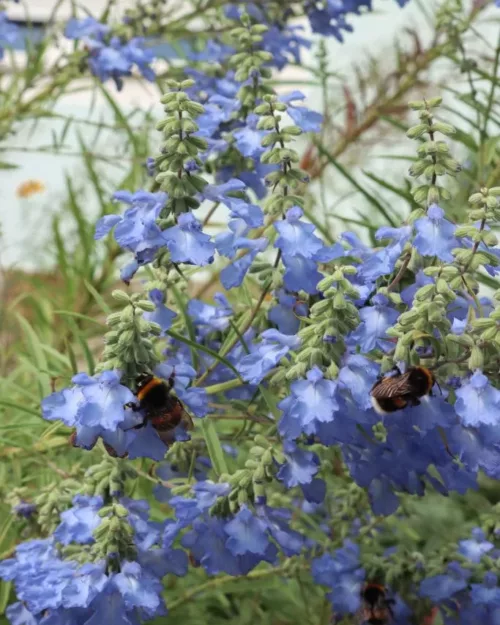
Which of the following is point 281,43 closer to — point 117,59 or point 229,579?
point 117,59

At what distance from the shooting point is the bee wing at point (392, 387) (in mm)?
361

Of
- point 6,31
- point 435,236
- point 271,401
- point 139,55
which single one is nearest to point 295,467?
point 271,401

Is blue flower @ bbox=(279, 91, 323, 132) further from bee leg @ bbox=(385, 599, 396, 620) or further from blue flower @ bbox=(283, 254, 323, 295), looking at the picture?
bee leg @ bbox=(385, 599, 396, 620)

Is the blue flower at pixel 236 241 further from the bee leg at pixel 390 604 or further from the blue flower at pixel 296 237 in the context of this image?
the bee leg at pixel 390 604

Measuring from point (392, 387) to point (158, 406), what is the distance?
107 millimetres

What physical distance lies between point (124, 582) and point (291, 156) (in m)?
0.22

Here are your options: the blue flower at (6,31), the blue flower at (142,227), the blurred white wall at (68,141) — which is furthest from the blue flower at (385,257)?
the blurred white wall at (68,141)

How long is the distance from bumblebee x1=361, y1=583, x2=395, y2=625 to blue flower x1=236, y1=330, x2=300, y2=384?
214 mm

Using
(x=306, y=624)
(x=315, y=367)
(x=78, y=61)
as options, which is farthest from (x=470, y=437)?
(x=78, y=61)

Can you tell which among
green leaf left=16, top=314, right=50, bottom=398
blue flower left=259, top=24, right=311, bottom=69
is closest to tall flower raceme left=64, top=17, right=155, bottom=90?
blue flower left=259, top=24, right=311, bottom=69

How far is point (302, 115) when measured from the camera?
484mm

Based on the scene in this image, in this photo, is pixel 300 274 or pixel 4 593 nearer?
pixel 300 274

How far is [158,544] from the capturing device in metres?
0.46

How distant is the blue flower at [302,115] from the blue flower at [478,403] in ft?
0.61
